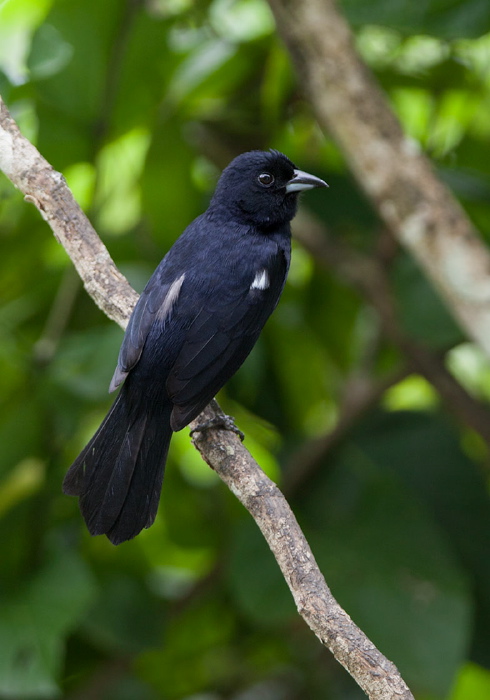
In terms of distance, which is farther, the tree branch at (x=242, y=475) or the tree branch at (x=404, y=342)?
the tree branch at (x=404, y=342)

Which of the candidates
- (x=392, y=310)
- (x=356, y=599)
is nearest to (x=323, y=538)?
(x=356, y=599)

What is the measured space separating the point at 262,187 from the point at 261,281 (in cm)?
59

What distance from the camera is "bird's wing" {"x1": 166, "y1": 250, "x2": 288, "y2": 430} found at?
2.32m

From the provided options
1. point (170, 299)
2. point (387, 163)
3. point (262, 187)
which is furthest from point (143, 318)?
point (387, 163)

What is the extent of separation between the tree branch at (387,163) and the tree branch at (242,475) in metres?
0.92

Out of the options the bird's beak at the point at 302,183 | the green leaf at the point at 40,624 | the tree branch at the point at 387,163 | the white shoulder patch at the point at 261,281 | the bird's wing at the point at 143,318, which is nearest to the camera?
the bird's wing at the point at 143,318

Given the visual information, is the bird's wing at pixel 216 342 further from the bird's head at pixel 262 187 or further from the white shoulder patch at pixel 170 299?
the bird's head at pixel 262 187

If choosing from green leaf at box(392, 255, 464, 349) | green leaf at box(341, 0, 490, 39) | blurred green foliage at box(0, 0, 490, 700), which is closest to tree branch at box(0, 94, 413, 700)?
blurred green foliage at box(0, 0, 490, 700)

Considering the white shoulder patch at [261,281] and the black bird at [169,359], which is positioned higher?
the white shoulder patch at [261,281]

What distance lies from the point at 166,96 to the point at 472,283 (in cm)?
162

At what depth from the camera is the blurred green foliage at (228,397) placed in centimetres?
312

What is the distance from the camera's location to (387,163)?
300 cm

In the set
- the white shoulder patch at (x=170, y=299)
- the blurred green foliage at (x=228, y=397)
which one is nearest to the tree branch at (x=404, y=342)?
the blurred green foliage at (x=228, y=397)

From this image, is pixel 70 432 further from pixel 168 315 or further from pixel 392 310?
pixel 392 310
